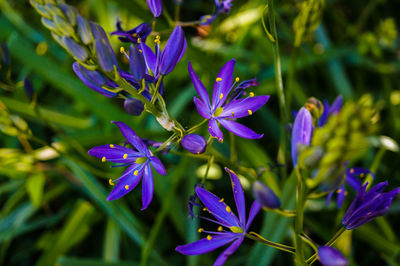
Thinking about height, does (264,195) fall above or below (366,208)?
above

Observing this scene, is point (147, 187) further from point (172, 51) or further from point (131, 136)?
point (172, 51)

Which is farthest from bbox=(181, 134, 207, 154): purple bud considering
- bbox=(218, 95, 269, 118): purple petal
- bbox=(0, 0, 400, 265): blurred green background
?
bbox=(0, 0, 400, 265): blurred green background

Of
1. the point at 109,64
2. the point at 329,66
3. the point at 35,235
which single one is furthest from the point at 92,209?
the point at 329,66

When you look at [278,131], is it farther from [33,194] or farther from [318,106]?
[33,194]

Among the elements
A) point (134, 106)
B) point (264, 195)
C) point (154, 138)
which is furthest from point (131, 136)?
point (154, 138)

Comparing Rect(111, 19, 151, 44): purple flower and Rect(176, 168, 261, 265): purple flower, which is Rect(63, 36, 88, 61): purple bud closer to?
Rect(111, 19, 151, 44): purple flower

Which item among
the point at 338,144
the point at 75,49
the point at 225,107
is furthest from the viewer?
the point at 225,107

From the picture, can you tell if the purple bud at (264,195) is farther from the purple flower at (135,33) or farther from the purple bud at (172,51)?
the purple flower at (135,33)
